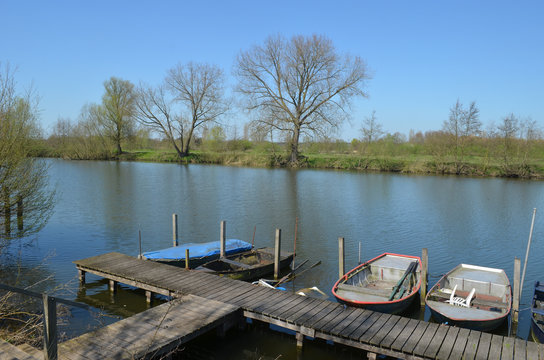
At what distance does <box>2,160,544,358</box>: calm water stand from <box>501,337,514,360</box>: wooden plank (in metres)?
2.68

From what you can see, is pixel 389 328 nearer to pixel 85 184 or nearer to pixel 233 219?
pixel 233 219

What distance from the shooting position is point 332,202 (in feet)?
89.4

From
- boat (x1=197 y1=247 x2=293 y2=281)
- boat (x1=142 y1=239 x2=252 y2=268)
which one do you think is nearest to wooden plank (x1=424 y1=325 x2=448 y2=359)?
boat (x1=197 y1=247 x2=293 y2=281)

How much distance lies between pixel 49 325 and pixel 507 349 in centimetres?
779

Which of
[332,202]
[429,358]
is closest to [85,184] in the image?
[332,202]

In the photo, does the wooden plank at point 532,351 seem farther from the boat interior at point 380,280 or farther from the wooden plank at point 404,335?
the boat interior at point 380,280

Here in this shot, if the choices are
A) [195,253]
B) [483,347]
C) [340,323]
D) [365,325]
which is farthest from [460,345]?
[195,253]

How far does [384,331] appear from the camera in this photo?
8.10 meters

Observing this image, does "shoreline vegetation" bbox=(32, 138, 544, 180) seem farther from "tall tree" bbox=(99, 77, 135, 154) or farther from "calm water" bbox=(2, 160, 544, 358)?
"calm water" bbox=(2, 160, 544, 358)

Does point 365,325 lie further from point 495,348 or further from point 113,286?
point 113,286

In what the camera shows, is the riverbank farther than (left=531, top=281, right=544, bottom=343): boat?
Yes

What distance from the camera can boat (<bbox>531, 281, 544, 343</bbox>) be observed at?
356 inches

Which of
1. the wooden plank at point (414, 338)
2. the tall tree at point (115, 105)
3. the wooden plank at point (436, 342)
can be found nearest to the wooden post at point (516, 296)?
the wooden plank at point (436, 342)

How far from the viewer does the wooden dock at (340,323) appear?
7.45 m
